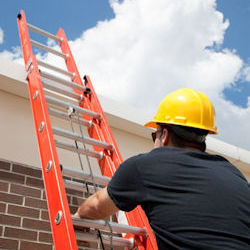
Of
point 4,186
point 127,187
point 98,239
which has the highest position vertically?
point 4,186

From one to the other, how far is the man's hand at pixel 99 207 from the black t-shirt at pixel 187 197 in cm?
8

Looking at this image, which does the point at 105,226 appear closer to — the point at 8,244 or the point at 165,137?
the point at 165,137

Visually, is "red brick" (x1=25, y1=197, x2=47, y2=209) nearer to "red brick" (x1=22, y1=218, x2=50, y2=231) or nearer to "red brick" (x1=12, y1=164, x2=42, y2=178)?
"red brick" (x1=22, y1=218, x2=50, y2=231)

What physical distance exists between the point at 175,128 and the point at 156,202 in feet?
1.44

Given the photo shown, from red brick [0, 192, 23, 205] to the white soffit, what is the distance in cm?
115

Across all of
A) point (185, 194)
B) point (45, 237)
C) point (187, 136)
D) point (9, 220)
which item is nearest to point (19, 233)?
point (9, 220)

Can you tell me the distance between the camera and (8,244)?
329 centimetres

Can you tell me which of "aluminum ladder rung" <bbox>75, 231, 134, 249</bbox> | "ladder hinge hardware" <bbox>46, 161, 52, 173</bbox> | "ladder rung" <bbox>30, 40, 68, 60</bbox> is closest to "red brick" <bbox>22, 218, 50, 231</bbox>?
"ladder hinge hardware" <bbox>46, 161, 52, 173</bbox>

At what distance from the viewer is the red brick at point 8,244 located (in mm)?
3263

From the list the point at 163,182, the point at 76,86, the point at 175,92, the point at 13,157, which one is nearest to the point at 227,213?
the point at 163,182

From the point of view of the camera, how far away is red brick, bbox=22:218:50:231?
352 centimetres

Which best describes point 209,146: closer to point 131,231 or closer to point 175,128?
point 131,231

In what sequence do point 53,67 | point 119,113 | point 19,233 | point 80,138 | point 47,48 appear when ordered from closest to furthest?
1. point 80,138
2. point 19,233
3. point 53,67
4. point 47,48
5. point 119,113

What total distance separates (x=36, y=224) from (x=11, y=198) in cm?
34
